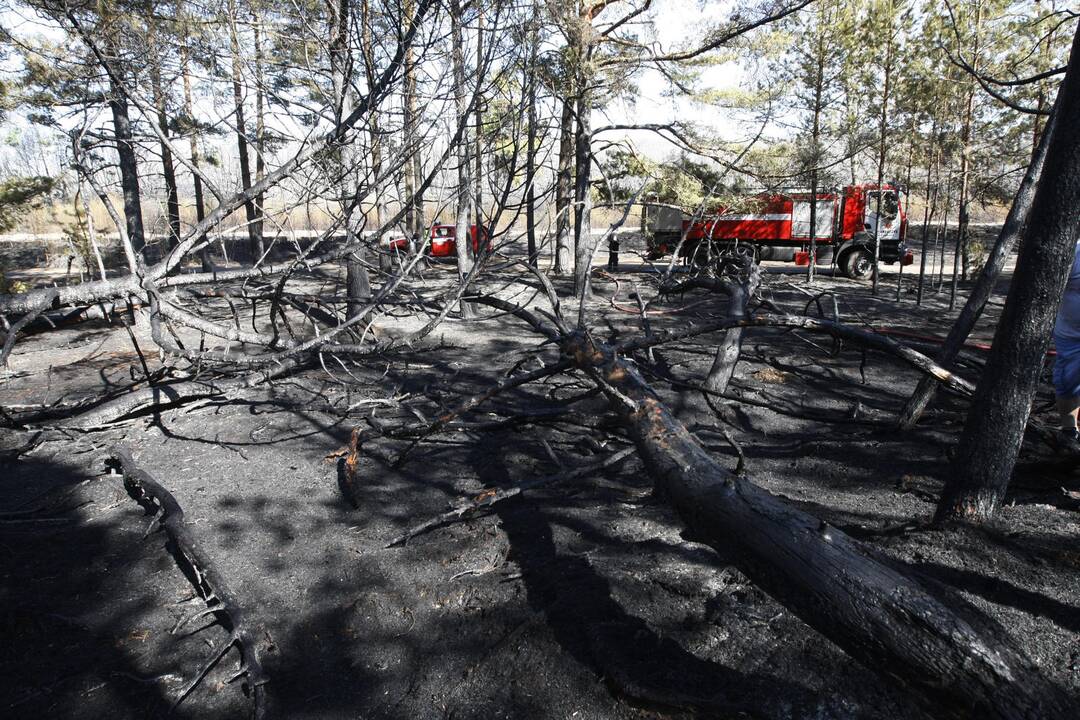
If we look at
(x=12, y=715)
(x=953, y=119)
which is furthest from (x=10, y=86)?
(x=953, y=119)

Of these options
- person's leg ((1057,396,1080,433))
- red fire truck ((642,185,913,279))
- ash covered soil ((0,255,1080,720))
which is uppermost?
red fire truck ((642,185,913,279))

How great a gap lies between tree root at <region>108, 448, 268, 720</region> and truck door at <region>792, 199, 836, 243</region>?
16.9 metres

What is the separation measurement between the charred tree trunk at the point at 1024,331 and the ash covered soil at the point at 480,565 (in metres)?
0.25

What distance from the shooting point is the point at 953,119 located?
1156 centimetres

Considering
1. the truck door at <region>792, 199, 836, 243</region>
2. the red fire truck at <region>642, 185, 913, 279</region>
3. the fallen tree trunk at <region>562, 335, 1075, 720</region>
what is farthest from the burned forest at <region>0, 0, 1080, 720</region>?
the truck door at <region>792, 199, 836, 243</region>

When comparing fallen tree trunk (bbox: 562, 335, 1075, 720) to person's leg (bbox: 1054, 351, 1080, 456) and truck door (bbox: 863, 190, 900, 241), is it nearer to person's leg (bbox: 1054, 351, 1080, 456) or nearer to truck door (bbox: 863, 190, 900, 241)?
person's leg (bbox: 1054, 351, 1080, 456)

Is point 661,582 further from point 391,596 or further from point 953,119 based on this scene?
point 953,119

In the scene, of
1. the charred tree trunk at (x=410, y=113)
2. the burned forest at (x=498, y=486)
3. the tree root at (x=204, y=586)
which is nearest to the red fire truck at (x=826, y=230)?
the burned forest at (x=498, y=486)

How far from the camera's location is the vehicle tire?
17.2m

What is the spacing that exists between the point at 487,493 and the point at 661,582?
3.80ft

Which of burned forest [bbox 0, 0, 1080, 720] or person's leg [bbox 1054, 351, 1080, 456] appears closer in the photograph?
burned forest [bbox 0, 0, 1080, 720]

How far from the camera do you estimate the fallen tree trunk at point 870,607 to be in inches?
61.2

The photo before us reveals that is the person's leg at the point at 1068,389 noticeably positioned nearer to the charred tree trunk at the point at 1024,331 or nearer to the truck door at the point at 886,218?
the charred tree trunk at the point at 1024,331

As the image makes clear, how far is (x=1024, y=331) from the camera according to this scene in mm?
2729
